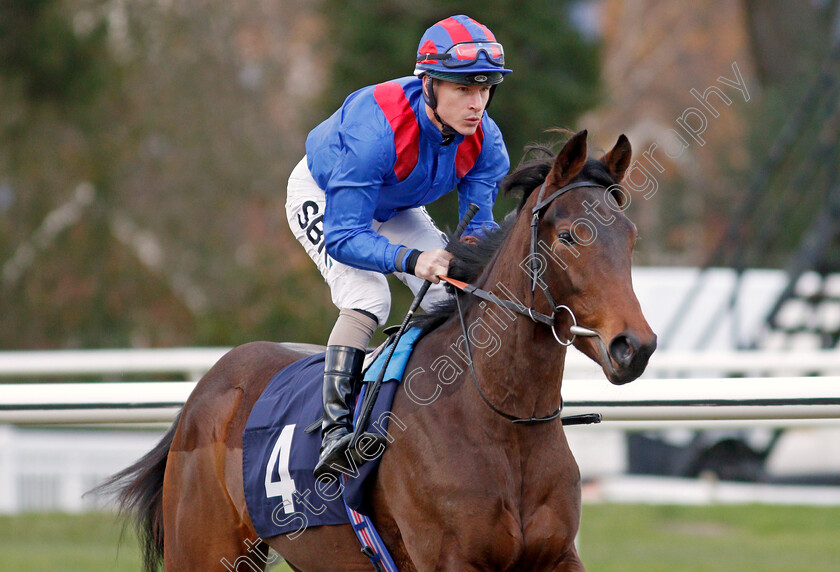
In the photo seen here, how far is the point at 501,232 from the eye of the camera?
3479mm

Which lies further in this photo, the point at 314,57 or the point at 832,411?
the point at 314,57

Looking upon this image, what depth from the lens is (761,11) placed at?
15.7 meters

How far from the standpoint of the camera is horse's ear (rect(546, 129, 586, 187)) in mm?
3074

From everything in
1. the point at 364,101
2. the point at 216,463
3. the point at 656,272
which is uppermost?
the point at 364,101

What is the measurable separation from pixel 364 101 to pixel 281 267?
38.3 feet

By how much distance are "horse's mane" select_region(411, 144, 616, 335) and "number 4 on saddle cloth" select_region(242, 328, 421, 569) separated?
108 mm

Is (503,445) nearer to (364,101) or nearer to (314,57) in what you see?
(364,101)

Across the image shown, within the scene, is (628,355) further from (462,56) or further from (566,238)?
(462,56)

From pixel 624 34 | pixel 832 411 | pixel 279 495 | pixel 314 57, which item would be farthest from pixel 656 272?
pixel 624 34

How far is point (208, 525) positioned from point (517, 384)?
5.00 ft

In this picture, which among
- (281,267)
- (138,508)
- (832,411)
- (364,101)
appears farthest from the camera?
(281,267)

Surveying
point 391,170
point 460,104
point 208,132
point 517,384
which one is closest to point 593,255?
point 517,384

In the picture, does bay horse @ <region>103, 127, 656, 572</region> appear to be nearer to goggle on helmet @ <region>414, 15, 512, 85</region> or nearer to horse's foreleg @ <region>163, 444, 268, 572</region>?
goggle on helmet @ <region>414, 15, 512, 85</region>

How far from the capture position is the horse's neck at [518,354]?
3221 millimetres
